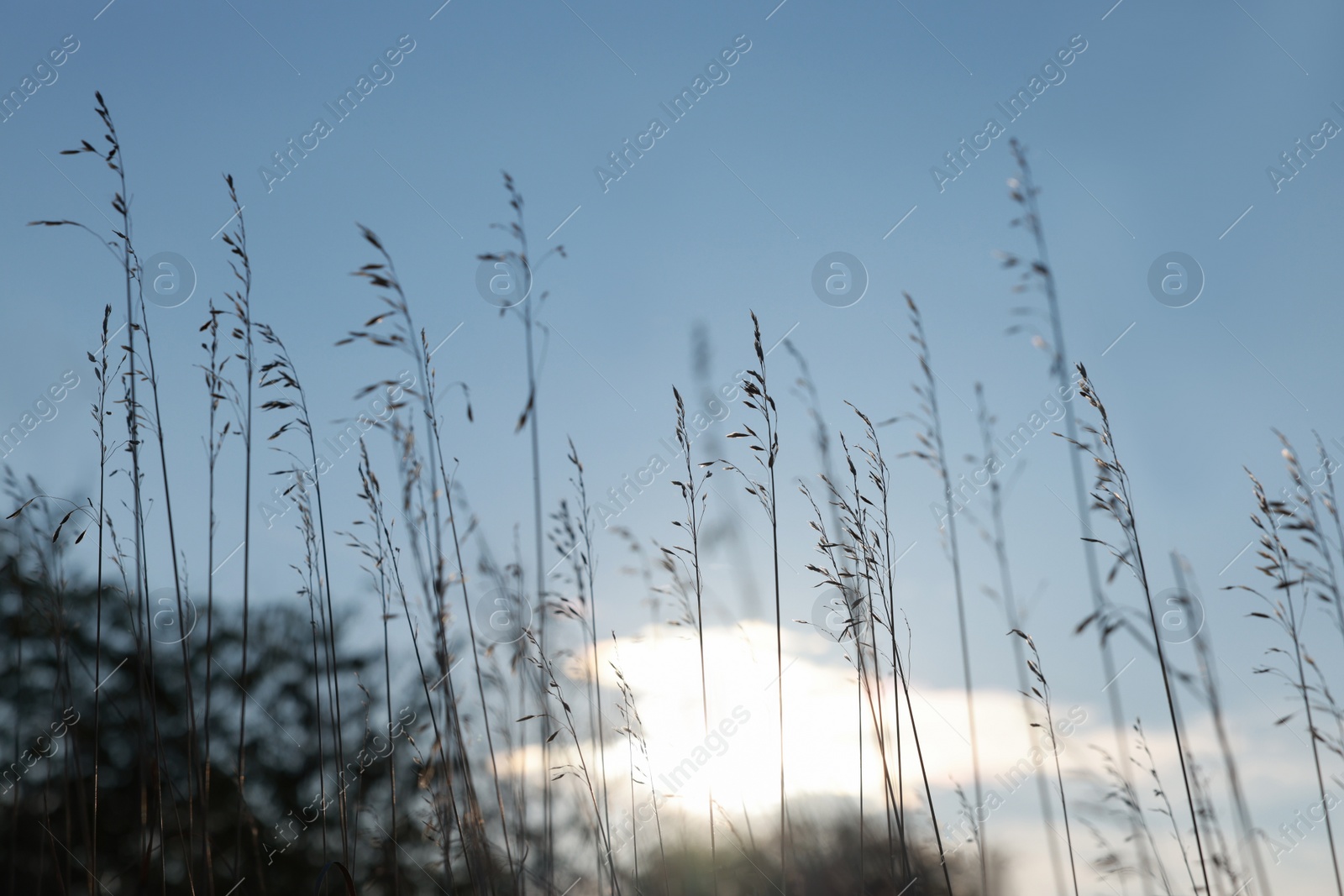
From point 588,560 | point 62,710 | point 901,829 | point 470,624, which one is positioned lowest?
point 901,829

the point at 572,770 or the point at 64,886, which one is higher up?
the point at 572,770

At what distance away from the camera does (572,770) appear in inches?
102

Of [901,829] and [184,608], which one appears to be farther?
[184,608]

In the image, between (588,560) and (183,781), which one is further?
(183,781)

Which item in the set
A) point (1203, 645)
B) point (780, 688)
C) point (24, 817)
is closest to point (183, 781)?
point (24, 817)

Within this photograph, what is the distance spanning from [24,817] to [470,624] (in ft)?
32.5

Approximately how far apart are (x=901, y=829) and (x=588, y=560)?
134 cm

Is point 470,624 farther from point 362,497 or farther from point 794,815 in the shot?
point 794,815

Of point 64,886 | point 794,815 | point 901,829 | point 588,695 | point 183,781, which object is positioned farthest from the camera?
point 183,781

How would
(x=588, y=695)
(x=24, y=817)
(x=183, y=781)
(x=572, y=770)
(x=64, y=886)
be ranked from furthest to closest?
(x=183, y=781), (x=24, y=817), (x=588, y=695), (x=572, y=770), (x=64, y=886)

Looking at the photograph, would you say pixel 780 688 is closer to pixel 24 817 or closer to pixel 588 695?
pixel 588 695

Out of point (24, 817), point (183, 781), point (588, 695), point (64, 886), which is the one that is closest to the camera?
point (64, 886)

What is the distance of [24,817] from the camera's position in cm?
916

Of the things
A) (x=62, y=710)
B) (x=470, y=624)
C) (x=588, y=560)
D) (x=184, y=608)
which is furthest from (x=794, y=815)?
(x=62, y=710)
